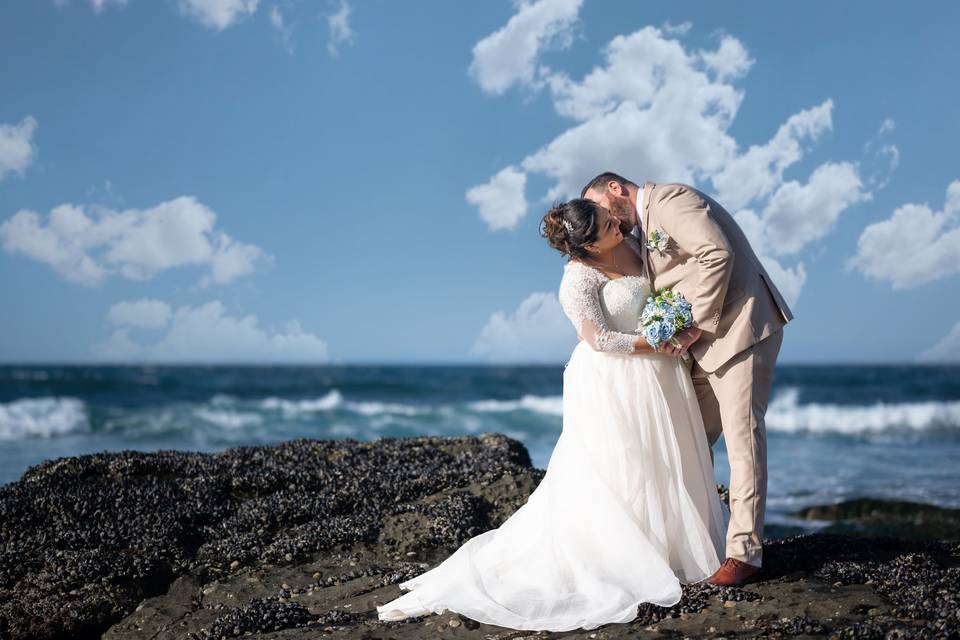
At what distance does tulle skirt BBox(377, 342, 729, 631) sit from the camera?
4.98m

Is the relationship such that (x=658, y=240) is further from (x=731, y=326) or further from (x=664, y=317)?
(x=731, y=326)

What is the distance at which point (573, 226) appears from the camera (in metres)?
5.08

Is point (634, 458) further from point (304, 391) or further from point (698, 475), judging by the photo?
point (304, 391)

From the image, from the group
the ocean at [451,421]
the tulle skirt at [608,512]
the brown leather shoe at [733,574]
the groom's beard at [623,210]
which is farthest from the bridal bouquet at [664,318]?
the ocean at [451,421]

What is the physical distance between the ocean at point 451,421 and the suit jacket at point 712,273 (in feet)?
23.3

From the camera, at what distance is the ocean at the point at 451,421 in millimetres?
15727

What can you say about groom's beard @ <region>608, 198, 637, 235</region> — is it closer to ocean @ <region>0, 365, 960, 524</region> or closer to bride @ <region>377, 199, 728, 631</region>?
bride @ <region>377, 199, 728, 631</region>

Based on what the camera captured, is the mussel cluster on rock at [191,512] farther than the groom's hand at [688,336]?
Yes

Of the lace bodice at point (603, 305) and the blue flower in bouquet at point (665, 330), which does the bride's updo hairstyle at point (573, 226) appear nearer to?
the lace bodice at point (603, 305)

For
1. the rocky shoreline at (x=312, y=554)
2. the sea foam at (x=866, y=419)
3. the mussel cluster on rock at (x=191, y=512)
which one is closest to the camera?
the rocky shoreline at (x=312, y=554)

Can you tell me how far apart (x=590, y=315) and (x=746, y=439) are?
1.20 meters

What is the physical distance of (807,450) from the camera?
66.1 feet

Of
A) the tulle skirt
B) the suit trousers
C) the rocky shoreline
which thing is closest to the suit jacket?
the suit trousers

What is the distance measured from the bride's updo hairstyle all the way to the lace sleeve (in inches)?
5.9
